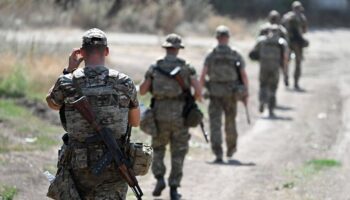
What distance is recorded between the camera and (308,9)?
2093 inches

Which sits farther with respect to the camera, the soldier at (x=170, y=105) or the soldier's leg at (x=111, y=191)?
the soldier at (x=170, y=105)

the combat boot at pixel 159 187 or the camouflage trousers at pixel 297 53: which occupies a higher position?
the camouflage trousers at pixel 297 53

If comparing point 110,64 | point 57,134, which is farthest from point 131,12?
point 57,134

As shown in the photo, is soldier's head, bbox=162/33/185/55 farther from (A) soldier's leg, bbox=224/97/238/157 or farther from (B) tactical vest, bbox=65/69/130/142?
(B) tactical vest, bbox=65/69/130/142

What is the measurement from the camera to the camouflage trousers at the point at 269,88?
66.6 ft

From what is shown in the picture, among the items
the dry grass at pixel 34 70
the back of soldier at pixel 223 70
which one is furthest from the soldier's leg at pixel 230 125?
the dry grass at pixel 34 70

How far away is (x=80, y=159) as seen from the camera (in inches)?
296

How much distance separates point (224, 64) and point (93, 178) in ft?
23.1

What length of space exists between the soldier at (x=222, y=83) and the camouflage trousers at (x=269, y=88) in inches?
212

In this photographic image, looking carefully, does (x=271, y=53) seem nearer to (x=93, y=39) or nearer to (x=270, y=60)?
(x=270, y=60)

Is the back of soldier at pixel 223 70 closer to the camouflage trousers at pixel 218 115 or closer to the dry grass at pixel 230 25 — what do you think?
the camouflage trousers at pixel 218 115

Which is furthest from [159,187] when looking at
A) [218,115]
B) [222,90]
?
[218,115]

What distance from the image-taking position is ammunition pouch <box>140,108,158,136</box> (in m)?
11.6

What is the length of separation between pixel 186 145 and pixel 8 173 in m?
Result: 2.31
